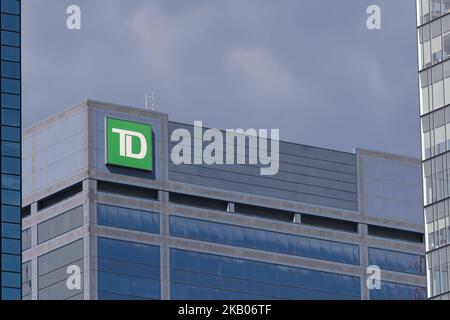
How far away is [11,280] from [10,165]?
10428 millimetres

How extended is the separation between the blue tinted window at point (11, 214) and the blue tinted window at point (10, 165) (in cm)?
324

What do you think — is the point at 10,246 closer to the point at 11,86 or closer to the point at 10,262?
the point at 10,262

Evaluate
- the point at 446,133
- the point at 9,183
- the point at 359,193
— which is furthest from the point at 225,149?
the point at 446,133

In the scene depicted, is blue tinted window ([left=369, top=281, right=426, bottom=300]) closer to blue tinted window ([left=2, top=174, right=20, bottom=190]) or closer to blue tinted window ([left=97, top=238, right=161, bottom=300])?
blue tinted window ([left=97, top=238, right=161, bottom=300])

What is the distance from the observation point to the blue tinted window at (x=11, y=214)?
140500 mm

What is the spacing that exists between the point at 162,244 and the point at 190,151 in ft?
33.0

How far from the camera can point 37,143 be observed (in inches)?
7008

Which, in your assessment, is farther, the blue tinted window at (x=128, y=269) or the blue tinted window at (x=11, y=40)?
the blue tinted window at (x=128, y=269)

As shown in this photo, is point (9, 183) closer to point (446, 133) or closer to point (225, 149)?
point (225, 149)

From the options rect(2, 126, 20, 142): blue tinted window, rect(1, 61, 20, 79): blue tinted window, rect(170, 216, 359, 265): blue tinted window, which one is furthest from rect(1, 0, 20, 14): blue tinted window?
rect(170, 216, 359, 265): blue tinted window

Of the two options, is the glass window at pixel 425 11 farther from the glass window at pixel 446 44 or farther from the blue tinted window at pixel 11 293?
the blue tinted window at pixel 11 293

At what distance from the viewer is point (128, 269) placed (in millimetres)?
172375

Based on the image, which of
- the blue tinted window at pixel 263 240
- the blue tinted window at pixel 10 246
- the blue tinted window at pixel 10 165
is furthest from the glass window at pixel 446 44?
the blue tinted window at pixel 263 240

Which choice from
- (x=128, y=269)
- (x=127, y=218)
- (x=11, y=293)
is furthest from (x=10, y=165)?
(x=128, y=269)
